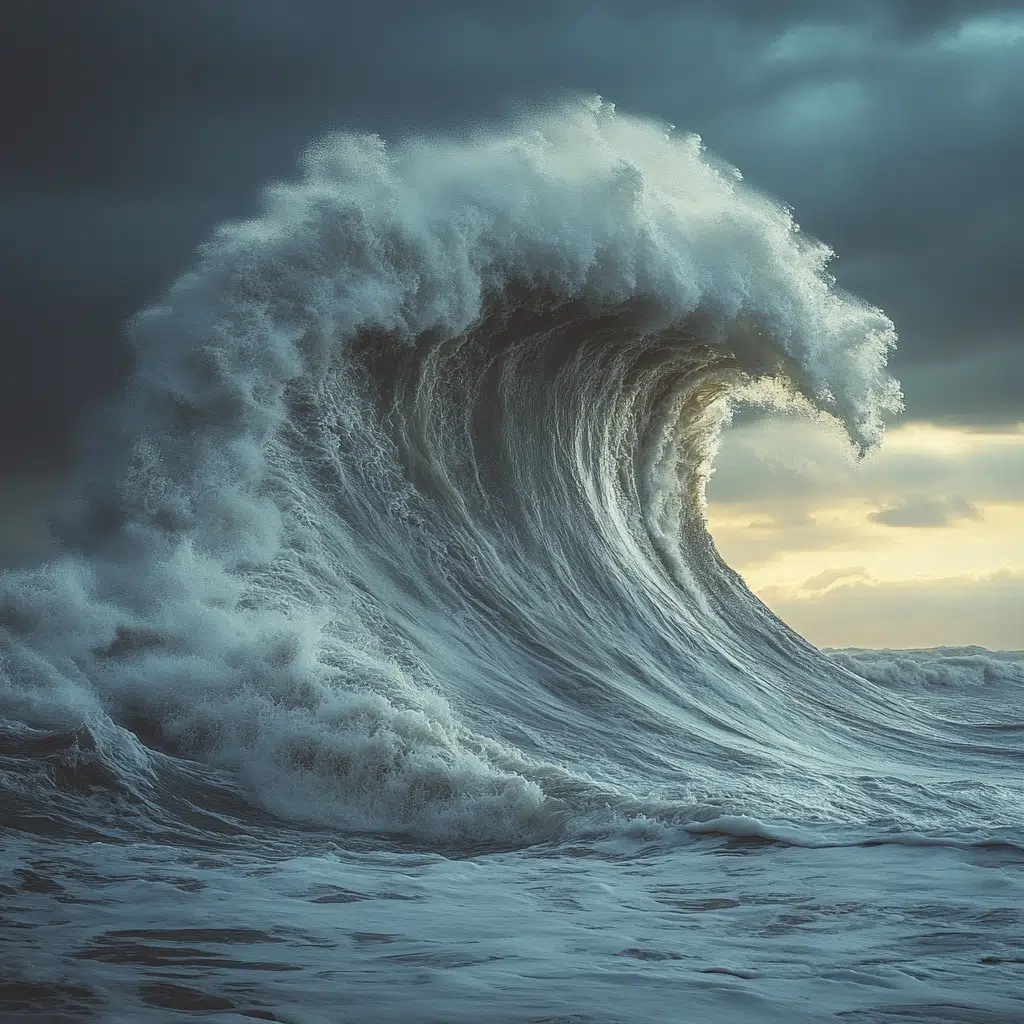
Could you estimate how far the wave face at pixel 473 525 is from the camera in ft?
23.3

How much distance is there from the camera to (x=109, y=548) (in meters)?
8.98

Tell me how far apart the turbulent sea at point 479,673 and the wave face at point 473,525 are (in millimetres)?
39

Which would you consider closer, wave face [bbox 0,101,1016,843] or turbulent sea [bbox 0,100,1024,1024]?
turbulent sea [bbox 0,100,1024,1024]

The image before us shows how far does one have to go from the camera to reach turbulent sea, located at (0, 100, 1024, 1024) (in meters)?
4.05

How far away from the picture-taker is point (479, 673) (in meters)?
9.18

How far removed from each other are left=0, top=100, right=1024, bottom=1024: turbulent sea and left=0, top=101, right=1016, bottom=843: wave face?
39 mm

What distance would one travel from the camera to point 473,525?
11.2m

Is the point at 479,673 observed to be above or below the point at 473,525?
below

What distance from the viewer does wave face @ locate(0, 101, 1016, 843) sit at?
23.3 ft

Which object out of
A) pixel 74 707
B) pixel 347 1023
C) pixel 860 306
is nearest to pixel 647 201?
pixel 860 306

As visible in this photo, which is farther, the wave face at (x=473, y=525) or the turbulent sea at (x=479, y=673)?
the wave face at (x=473, y=525)

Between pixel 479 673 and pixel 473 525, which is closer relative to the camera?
pixel 479 673

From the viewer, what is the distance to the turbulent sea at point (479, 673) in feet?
13.3

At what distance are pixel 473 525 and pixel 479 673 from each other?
7.57 feet
